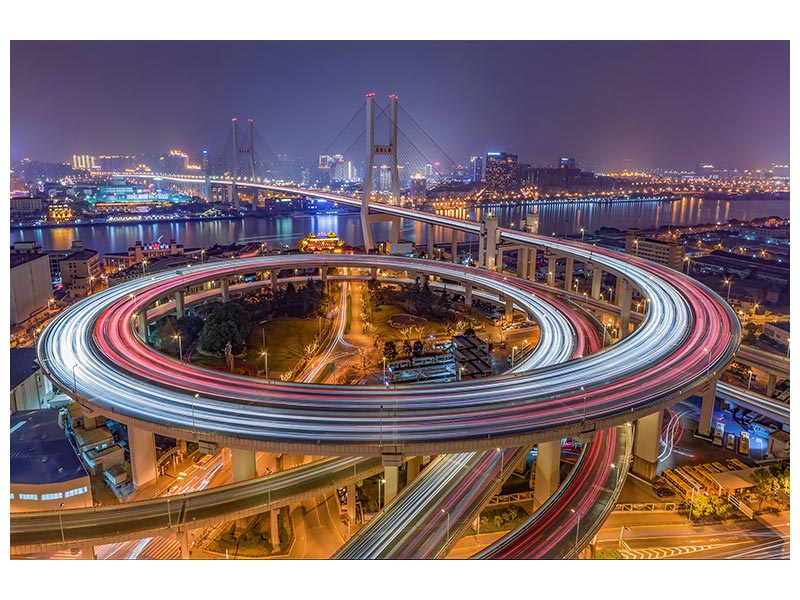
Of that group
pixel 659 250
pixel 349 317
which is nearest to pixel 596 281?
pixel 349 317

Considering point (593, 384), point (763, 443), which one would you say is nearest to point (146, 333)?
point (593, 384)

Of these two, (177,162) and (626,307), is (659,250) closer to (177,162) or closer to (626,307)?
(626,307)

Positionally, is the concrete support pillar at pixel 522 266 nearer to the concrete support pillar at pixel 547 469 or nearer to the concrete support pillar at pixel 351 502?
the concrete support pillar at pixel 547 469

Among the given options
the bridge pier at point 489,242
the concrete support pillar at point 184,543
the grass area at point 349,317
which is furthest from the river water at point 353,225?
the concrete support pillar at point 184,543

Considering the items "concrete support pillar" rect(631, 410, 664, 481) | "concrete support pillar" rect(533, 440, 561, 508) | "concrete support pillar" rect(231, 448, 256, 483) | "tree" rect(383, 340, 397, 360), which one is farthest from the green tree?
"tree" rect(383, 340, 397, 360)

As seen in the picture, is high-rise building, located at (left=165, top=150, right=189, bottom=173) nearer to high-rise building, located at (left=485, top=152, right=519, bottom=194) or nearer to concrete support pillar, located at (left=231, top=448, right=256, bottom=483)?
high-rise building, located at (left=485, top=152, right=519, bottom=194)

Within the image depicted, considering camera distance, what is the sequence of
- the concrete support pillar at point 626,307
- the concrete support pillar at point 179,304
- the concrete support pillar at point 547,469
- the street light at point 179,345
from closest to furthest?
the concrete support pillar at point 547,469, the street light at point 179,345, the concrete support pillar at point 626,307, the concrete support pillar at point 179,304

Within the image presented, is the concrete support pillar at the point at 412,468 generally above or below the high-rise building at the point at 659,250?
below
